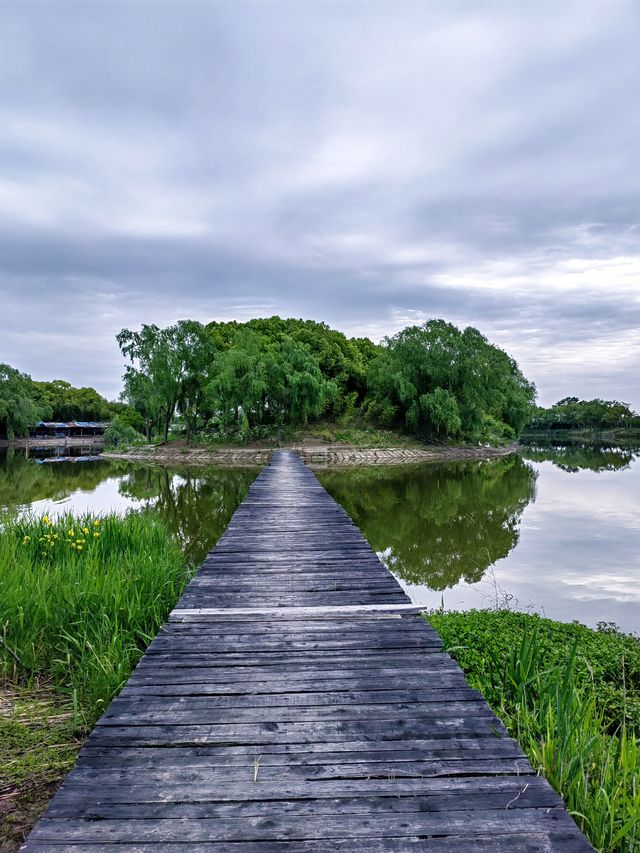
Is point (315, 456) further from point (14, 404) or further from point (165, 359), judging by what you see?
point (14, 404)

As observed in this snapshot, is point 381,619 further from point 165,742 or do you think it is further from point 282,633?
point 165,742

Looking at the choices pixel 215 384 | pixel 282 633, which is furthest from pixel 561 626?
pixel 215 384

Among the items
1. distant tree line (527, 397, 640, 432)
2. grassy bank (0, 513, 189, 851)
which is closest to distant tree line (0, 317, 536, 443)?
grassy bank (0, 513, 189, 851)

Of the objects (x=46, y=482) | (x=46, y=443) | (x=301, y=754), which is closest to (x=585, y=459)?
(x=46, y=482)

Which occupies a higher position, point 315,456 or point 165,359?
point 165,359

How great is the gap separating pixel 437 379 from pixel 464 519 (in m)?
22.2

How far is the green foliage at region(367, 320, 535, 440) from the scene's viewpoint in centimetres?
3228

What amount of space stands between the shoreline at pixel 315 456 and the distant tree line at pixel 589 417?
137ft

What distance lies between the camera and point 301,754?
210 centimetres

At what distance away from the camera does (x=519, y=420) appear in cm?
4628

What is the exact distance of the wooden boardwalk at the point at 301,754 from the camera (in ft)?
5.50

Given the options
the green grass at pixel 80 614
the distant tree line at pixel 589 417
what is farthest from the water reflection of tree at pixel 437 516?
the distant tree line at pixel 589 417

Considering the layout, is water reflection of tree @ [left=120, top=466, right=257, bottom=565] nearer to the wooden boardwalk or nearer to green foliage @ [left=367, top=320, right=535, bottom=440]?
the wooden boardwalk

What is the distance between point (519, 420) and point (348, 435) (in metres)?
21.3
